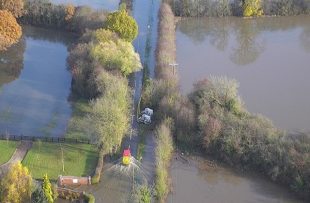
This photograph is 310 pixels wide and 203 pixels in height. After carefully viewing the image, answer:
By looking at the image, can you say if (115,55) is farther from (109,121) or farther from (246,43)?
(246,43)

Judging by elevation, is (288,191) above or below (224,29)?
below

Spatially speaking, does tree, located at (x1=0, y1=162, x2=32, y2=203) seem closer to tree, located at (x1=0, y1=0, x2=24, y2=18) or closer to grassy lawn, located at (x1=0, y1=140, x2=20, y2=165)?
grassy lawn, located at (x1=0, y1=140, x2=20, y2=165)

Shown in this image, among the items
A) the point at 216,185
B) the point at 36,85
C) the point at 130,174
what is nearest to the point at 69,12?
the point at 36,85

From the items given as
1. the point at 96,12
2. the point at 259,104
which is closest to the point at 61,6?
the point at 96,12

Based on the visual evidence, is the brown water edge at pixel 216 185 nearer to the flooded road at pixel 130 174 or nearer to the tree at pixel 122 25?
the flooded road at pixel 130 174

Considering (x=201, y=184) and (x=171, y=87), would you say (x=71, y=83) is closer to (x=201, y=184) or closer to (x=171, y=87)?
(x=171, y=87)

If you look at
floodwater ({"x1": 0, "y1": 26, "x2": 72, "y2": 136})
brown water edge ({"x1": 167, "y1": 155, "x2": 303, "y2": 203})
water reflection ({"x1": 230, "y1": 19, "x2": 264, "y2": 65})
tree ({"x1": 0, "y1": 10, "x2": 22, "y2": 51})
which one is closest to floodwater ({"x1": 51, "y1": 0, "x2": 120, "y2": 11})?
floodwater ({"x1": 0, "y1": 26, "x2": 72, "y2": 136})
